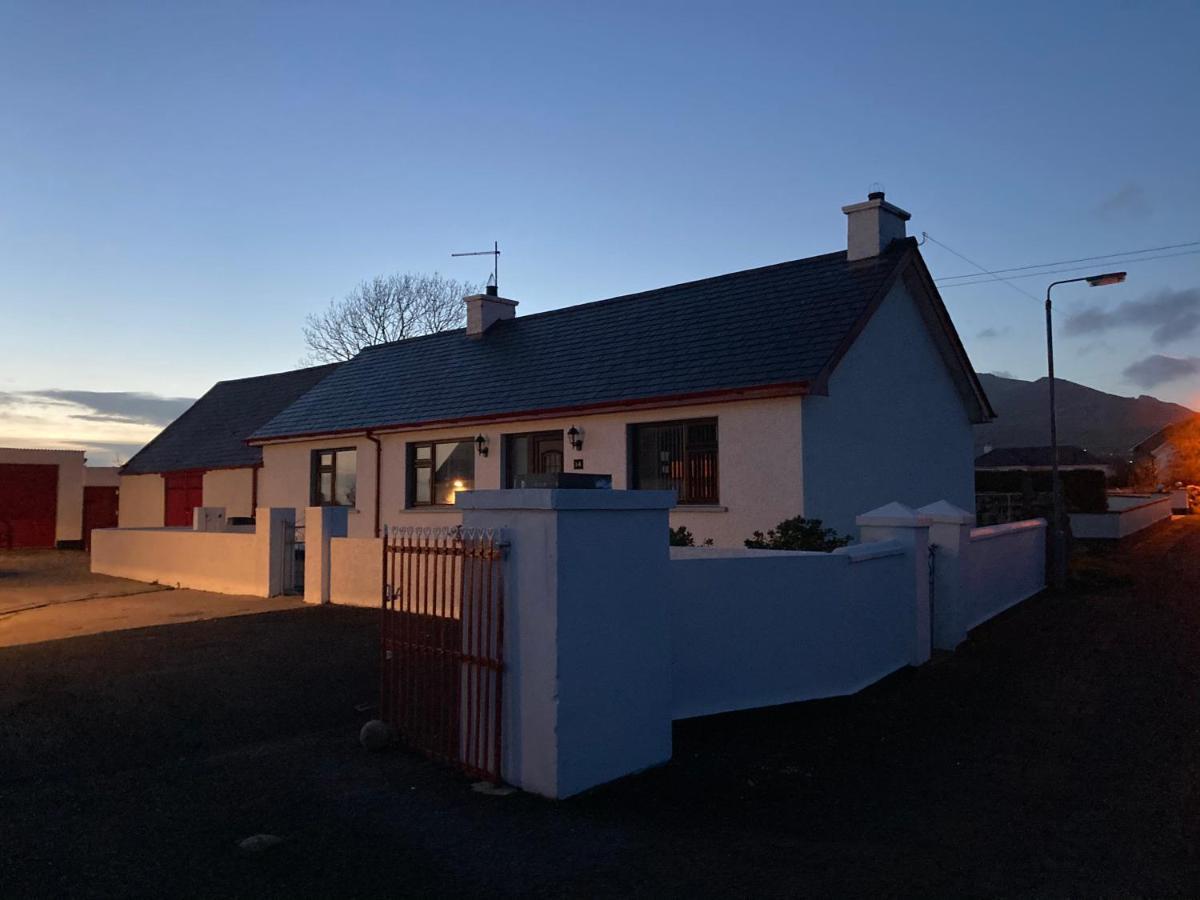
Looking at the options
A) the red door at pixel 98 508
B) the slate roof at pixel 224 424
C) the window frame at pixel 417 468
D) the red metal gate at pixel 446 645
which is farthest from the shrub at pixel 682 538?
the red door at pixel 98 508

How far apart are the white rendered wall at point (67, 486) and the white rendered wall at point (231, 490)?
22.8ft

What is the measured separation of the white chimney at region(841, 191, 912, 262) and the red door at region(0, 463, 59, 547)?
1174 inches

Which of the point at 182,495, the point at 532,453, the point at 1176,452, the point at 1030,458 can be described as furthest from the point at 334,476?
the point at 1176,452

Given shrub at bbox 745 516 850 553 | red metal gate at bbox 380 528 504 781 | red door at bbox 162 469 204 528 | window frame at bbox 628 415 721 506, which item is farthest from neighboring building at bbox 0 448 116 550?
red metal gate at bbox 380 528 504 781

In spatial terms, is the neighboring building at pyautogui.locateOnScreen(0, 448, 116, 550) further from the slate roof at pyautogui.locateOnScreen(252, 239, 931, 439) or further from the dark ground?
the dark ground

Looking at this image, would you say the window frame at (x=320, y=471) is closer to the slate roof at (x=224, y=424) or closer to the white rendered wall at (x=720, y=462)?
the white rendered wall at (x=720, y=462)

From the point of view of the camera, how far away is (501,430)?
732 inches

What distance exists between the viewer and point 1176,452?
78312 millimetres

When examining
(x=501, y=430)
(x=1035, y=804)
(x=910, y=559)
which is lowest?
(x=1035, y=804)

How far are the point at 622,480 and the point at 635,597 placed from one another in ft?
32.7

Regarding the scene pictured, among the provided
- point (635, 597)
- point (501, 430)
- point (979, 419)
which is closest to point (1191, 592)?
point (979, 419)

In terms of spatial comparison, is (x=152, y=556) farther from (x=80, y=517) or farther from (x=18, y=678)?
(x=80, y=517)

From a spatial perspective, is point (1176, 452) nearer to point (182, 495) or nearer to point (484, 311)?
point (484, 311)

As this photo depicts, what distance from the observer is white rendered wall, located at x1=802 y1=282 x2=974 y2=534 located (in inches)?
583
